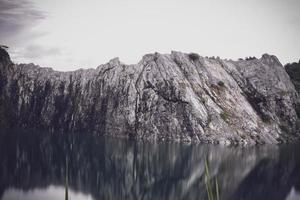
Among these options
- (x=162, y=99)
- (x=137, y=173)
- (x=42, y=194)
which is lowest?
(x=42, y=194)

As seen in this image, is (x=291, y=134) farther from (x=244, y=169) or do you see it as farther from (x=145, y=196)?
(x=145, y=196)

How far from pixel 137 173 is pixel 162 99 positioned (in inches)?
2725

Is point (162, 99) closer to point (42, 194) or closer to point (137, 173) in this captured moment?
point (137, 173)

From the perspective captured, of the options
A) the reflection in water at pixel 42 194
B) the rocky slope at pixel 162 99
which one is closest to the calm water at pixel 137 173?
the reflection in water at pixel 42 194

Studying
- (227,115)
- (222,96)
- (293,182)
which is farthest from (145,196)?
(222,96)

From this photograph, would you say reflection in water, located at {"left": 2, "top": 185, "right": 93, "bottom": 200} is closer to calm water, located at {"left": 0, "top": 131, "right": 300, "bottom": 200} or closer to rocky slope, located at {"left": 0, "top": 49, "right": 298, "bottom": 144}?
calm water, located at {"left": 0, "top": 131, "right": 300, "bottom": 200}

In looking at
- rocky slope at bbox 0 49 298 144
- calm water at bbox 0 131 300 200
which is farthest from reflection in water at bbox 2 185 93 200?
rocky slope at bbox 0 49 298 144

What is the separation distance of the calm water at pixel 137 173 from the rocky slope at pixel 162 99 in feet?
102

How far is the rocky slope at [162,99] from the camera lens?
132 metres

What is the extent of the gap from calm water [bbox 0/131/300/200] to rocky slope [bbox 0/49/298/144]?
31091 millimetres

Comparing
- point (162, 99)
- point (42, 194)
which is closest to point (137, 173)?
point (42, 194)

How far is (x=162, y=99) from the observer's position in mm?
136875

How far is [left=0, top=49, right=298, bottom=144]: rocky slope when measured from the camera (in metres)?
132

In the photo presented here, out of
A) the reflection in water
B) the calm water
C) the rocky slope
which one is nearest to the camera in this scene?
the reflection in water
